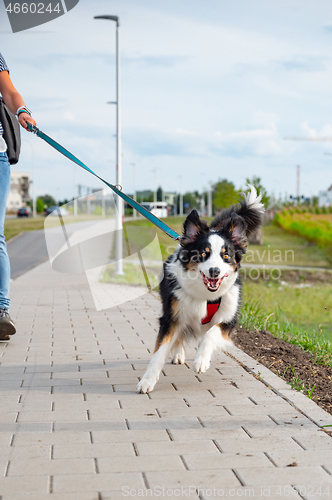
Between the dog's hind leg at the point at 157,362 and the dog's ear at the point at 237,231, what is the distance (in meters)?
0.81

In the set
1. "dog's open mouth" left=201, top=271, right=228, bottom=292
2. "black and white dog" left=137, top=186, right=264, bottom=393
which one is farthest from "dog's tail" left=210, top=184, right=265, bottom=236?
"dog's open mouth" left=201, top=271, right=228, bottom=292

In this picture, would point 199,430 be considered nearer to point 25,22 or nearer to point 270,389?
point 270,389

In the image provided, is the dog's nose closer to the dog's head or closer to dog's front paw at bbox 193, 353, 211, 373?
the dog's head

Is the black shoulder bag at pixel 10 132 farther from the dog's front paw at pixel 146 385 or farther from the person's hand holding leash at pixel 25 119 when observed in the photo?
the dog's front paw at pixel 146 385

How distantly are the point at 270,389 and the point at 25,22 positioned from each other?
7.14 metres

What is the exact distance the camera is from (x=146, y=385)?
153 inches

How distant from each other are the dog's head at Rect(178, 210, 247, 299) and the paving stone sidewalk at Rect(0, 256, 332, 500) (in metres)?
0.82

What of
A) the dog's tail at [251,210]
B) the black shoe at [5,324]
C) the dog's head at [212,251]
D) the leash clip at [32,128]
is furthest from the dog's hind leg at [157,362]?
the leash clip at [32,128]

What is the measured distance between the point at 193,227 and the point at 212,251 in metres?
0.28

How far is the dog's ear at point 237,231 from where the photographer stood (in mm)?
4086

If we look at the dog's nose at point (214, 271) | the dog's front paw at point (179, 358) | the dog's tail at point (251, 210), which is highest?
the dog's tail at point (251, 210)

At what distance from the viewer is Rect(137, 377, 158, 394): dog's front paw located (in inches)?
153

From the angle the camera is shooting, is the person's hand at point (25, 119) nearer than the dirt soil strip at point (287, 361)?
No

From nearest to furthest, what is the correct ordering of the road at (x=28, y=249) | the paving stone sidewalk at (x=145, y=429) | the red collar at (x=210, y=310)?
the paving stone sidewalk at (x=145, y=429)
the red collar at (x=210, y=310)
the road at (x=28, y=249)
